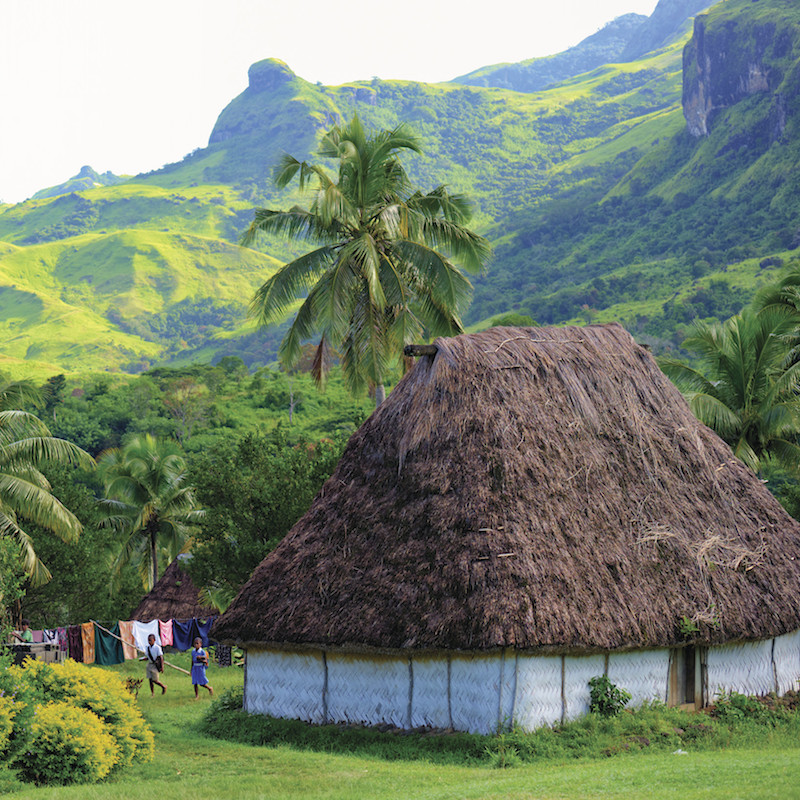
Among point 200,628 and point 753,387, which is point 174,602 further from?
point 753,387

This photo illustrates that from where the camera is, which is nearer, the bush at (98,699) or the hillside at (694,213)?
the bush at (98,699)

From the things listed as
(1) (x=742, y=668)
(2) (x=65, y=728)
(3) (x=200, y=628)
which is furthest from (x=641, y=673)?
(3) (x=200, y=628)

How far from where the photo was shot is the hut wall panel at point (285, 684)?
15945mm

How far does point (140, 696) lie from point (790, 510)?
18839 millimetres

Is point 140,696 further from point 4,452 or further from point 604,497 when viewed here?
point 604,497

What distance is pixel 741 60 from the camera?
138750mm

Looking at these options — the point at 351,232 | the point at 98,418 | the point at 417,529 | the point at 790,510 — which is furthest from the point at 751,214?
the point at 417,529

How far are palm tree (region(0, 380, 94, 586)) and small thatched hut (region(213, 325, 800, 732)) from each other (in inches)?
500

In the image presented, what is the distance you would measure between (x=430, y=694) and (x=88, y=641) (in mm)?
15488

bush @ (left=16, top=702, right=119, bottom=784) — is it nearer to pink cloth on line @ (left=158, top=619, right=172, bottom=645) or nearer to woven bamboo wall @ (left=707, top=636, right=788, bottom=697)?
woven bamboo wall @ (left=707, top=636, right=788, bottom=697)

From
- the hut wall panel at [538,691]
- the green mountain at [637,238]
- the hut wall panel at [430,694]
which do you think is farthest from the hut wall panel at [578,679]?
the green mountain at [637,238]

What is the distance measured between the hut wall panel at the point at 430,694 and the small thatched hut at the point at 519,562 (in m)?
0.03

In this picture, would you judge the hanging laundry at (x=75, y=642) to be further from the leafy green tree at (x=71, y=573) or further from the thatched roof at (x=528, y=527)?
the thatched roof at (x=528, y=527)

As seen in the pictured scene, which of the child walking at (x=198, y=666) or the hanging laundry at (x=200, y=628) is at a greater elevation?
the child walking at (x=198, y=666)
